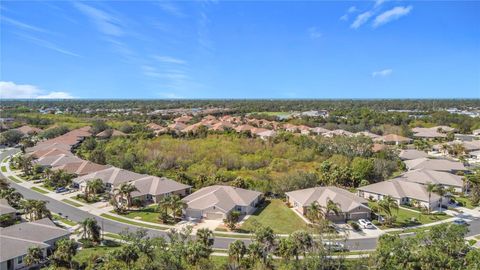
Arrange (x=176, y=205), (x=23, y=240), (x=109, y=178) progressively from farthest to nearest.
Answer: (x=109, y=178)
(x=176, y=205)
(x=23, y=240)

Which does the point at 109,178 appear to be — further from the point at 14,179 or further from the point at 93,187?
the point at 14,179

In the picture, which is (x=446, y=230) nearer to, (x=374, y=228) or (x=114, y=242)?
(x=374, y=228)

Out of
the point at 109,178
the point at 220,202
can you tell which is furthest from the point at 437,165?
the point at 109,178

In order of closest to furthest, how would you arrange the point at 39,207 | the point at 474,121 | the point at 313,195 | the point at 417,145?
the point at 39,207, the point at 313,195, the point at 417,145, the point at 474,121

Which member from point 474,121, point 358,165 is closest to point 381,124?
point 474,121

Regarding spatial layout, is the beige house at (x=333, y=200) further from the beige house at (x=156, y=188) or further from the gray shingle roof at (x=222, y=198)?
the beige house at (x=156, y=188)
